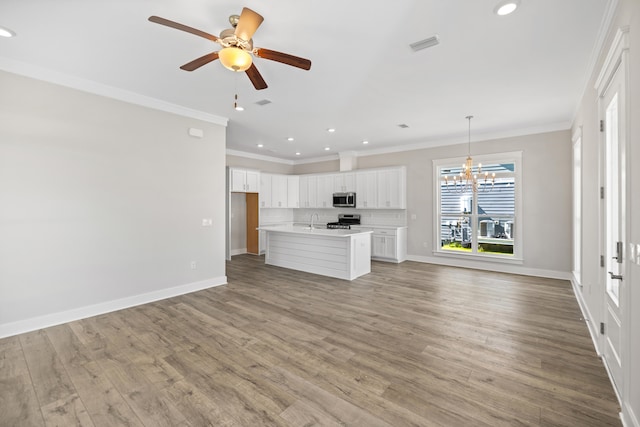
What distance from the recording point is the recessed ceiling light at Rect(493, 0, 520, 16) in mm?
2141

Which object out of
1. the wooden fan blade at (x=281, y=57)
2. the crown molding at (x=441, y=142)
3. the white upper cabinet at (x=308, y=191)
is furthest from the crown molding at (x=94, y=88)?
the white upper cabinet at (x=308, y=191)

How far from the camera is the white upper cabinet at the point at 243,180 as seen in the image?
24.5 feet

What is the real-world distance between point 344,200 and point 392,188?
1.40m

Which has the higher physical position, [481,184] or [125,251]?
[481,184]

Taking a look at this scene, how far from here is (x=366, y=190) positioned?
7664 mm

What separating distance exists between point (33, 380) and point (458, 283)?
5.57 meters

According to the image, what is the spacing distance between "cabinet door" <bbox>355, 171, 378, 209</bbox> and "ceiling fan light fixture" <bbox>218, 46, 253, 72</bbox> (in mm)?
5626

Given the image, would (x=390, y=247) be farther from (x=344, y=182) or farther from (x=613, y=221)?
(x=613, y=221)

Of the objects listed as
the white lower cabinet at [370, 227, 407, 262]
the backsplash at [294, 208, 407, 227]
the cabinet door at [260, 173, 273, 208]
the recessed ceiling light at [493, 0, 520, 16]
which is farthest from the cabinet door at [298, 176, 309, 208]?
the recessed ceiling light at [493, 0, 520, 16]

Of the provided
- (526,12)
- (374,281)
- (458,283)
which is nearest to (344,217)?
(374,281)

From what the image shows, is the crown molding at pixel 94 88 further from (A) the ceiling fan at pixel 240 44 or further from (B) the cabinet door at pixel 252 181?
(B) the cabinet door at pixel 252 181

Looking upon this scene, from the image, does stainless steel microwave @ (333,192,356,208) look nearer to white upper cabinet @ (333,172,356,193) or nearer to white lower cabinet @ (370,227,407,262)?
white upper cabinet @ (333,172,356,193)

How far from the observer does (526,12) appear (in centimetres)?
228

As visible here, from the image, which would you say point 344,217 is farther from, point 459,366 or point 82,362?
point 82,362
